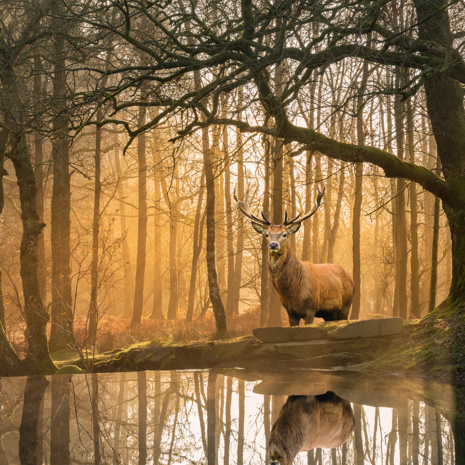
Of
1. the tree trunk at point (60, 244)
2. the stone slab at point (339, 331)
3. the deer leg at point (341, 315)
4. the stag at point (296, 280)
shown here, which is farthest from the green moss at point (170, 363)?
the tree trunk at point (60, 244)

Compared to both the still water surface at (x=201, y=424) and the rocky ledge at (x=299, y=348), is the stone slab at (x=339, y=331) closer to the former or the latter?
the rocky ledge at (x=299, y=348)

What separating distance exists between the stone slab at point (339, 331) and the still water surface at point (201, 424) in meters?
2.10

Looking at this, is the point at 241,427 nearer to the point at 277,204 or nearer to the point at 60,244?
the point at 277,204

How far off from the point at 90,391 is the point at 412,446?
12.8 feet

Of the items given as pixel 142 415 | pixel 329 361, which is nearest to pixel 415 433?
pixel 142 415

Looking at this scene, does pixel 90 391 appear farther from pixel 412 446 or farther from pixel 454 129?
pixel 454 129

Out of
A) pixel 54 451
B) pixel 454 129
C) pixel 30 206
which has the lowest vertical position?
pixel 54 451

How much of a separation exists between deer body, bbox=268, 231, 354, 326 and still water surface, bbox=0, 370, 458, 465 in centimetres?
238

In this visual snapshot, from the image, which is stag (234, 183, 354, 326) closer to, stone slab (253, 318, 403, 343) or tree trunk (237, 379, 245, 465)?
stone slab (253, 318, 403, 343)

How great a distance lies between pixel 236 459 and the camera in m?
3.37

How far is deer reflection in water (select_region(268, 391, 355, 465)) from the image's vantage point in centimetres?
356

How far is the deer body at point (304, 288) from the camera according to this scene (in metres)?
8.32

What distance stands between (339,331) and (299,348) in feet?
2.51

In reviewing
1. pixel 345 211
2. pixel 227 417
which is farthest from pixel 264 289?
pixel 345 211
